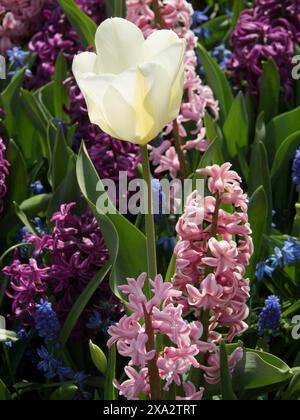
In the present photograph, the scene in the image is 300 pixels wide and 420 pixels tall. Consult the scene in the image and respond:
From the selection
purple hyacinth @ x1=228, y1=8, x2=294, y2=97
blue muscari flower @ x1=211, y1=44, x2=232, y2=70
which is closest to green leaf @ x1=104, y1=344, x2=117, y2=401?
purple hyacinth @ x1=228, y1=8, x2=294, y2=97

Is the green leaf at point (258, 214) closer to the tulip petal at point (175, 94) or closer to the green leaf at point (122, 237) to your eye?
the green leaf at point (122, 237)

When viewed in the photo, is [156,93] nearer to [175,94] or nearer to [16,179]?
[175,94]

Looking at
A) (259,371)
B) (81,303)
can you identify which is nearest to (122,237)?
(81,303)

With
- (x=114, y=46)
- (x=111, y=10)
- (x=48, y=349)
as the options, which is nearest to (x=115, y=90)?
(x=114, y=46)

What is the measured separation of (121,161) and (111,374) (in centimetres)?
64

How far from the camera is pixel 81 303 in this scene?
1768 millimetres

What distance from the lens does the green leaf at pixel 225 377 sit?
143 centimetres

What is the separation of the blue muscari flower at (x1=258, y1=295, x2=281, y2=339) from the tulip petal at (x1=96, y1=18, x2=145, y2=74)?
0.52 metres

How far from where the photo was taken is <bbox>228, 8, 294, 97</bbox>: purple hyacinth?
243 centimetres

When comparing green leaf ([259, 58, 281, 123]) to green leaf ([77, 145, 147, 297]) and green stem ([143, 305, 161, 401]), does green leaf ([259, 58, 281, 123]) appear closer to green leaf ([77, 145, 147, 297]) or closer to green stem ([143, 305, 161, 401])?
green leaf ([77, 145, 147, 297])

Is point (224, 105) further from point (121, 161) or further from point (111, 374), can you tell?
point (111, 374)

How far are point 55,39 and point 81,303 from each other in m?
1.03

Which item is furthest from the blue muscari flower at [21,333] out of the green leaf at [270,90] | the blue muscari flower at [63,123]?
the green leaf at [270,90]

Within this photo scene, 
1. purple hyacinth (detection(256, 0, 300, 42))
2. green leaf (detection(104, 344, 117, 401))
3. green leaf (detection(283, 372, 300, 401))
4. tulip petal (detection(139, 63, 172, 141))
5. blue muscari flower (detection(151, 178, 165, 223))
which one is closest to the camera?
tulip petal (detection(139, 63, 172, 141))
